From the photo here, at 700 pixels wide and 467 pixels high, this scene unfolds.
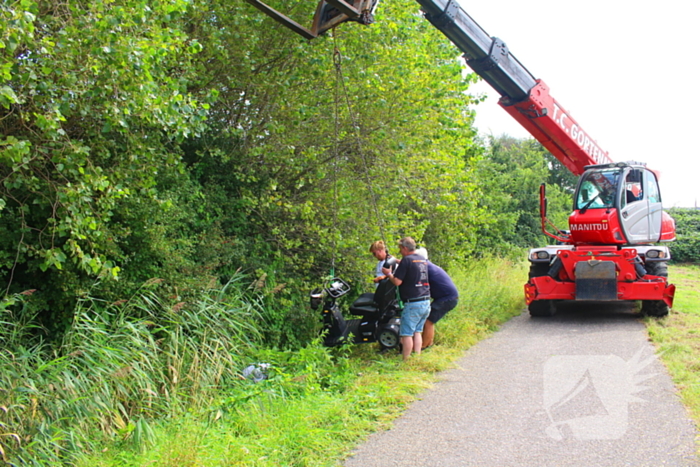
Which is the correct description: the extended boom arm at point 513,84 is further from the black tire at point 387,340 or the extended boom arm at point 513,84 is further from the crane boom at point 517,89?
the black tire at point 387,340

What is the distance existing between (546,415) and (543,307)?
6.48 m

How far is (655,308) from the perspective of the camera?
11.4m

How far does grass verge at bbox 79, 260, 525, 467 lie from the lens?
15.4ft

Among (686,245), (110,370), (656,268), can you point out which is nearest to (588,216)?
(656,268)

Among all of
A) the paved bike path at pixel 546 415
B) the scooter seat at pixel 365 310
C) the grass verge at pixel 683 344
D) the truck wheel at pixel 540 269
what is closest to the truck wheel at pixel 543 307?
the truck wheel at pixel 540 269

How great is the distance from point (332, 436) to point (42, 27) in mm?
4667

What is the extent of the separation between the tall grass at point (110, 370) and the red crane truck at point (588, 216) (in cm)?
614

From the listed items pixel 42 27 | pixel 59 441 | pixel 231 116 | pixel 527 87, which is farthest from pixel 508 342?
pixel 42 27

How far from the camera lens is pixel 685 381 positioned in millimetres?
6988

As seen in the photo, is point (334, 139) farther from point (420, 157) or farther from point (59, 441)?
point (59, 441)

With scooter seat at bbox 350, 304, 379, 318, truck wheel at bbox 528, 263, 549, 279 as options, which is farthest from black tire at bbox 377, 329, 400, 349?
truck wheel at bbox 528, 263, 549, 279

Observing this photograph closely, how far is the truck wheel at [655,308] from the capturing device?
11.3 metres

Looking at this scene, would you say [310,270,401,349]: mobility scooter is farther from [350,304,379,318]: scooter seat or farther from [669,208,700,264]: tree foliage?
[669,208,700,264]: tree foliage

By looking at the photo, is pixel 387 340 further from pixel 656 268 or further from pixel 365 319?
pixel 656 268
